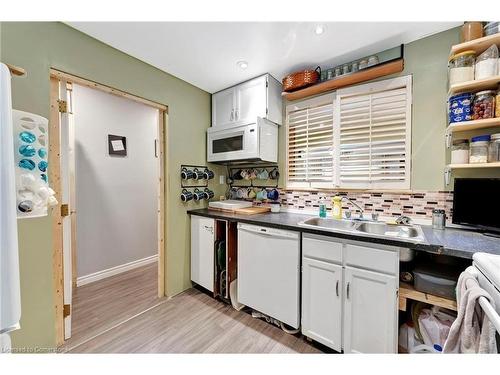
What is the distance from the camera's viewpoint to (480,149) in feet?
4.30

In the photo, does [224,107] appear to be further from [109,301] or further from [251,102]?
[109,301]

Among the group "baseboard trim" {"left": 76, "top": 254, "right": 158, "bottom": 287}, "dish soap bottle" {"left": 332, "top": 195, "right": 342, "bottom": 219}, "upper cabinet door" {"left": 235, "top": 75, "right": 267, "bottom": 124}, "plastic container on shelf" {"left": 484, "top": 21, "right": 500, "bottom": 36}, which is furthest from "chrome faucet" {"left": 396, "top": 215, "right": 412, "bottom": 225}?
"baseboard trim" {"left": 76, "top": 254, "right": 158, "bottom": 287}

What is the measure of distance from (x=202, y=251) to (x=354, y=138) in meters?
1.89

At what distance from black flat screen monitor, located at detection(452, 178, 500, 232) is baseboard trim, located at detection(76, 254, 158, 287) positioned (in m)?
3.50

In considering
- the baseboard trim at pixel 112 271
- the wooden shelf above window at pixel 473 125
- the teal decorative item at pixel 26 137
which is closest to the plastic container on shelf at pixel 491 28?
the wooden shelf above window at pixel 473 125

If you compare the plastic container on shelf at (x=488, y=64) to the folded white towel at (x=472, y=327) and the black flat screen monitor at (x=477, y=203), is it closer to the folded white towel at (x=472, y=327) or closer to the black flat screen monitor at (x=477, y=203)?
the black flat screen monitor at (x=477, y=203)

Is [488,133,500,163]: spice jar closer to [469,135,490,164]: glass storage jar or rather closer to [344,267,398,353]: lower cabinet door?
[469,135,490,164]: glass storage jar

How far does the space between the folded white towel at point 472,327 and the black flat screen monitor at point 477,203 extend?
0.69m

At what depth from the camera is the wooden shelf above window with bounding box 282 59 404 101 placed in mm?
1602

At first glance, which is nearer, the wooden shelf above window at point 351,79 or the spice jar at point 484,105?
the spice jar at point 484,105

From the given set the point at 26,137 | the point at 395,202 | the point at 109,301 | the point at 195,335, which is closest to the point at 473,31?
the point at 395,202

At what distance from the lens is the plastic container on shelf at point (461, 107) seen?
4.33 feet

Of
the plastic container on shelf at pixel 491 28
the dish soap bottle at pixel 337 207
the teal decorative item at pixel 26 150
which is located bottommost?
the dish soap bottle at pixel 337 207

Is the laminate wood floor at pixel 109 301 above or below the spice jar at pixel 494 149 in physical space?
below
